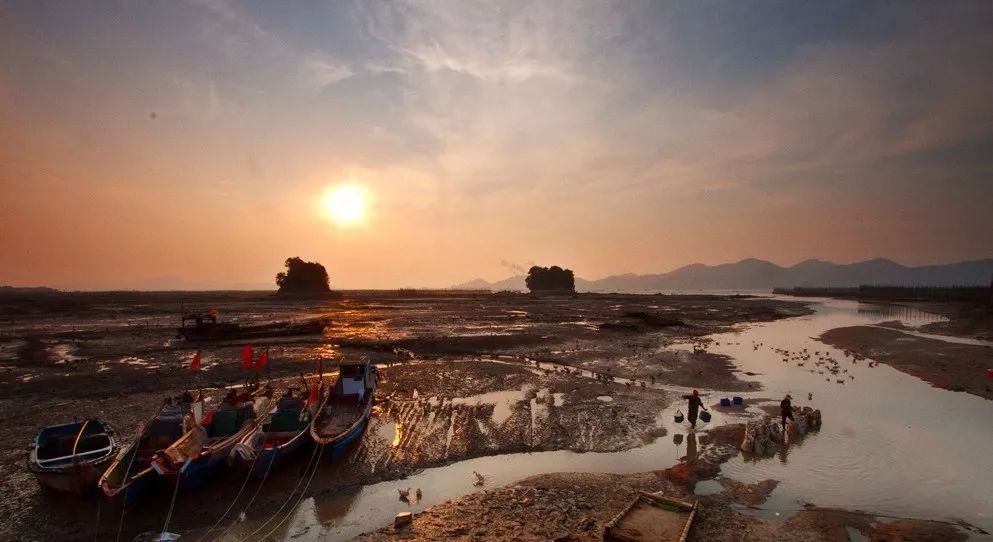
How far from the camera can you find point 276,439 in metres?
15.4

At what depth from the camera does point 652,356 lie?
1433 inches

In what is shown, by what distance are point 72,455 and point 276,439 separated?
530 cm

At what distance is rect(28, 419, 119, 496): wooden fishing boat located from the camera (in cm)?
1223

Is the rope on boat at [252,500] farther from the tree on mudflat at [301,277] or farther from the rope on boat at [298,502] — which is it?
the tree on mudflat at [301,277]

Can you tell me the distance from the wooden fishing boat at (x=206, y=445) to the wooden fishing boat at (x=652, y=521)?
1105 centimetres

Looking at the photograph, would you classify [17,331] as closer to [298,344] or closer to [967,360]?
[298,344]

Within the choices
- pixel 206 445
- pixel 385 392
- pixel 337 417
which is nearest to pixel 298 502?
pixel 206 445

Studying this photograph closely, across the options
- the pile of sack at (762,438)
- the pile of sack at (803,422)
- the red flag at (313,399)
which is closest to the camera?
the pile of sack at (762,438)

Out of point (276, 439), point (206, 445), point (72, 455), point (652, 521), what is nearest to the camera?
point (652, 521)

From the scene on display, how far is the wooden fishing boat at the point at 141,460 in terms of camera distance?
38.4 ft

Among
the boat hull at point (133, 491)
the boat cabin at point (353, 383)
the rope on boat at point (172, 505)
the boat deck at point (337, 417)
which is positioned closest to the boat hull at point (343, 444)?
the boat deck at point (337, 417)

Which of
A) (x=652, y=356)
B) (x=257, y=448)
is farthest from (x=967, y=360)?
(x=257, y=448)

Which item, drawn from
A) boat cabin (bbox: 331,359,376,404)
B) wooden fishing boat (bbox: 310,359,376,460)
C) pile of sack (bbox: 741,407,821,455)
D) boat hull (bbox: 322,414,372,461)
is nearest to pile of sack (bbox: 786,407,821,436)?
pile of sack (bbox: 741,407,821,455)

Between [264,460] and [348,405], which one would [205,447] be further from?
[348,405]
